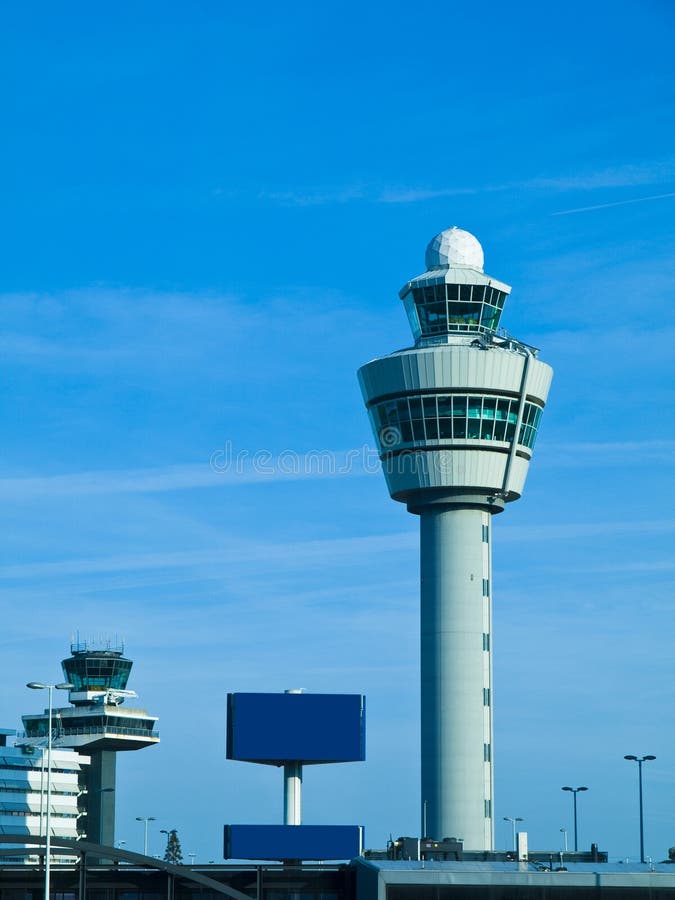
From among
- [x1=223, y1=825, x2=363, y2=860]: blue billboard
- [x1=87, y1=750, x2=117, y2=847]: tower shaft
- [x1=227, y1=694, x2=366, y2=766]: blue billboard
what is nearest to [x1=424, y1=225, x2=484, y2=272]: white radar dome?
[x1=227, y1=694, x2=366, y2=766]: blue billboard

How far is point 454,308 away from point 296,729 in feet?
143

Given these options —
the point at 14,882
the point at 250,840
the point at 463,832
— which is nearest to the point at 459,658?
the point at 463,832

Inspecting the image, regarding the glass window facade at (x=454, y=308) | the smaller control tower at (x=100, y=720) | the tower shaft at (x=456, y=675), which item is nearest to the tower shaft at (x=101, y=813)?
the smaller control tower at (x=100, y=720)

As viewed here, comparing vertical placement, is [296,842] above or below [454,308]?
below

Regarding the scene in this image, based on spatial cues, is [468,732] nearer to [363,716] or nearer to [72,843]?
[363,716]

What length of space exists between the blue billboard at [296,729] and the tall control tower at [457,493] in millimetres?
19581

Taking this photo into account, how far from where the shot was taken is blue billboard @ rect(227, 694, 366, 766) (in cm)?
9194

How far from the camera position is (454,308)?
122 metres

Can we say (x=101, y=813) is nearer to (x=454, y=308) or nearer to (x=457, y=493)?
(x=457, y=493)

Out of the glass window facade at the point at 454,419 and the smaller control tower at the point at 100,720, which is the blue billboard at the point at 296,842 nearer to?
the glass window facade at the point at 454,419

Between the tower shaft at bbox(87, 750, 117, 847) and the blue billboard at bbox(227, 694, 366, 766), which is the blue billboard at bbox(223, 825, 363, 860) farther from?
the tower shaft at bbox(87, 750, 117, 847)

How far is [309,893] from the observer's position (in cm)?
7050

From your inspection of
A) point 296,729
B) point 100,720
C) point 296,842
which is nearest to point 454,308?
point 296,729

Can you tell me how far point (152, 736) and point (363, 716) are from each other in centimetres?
11150
